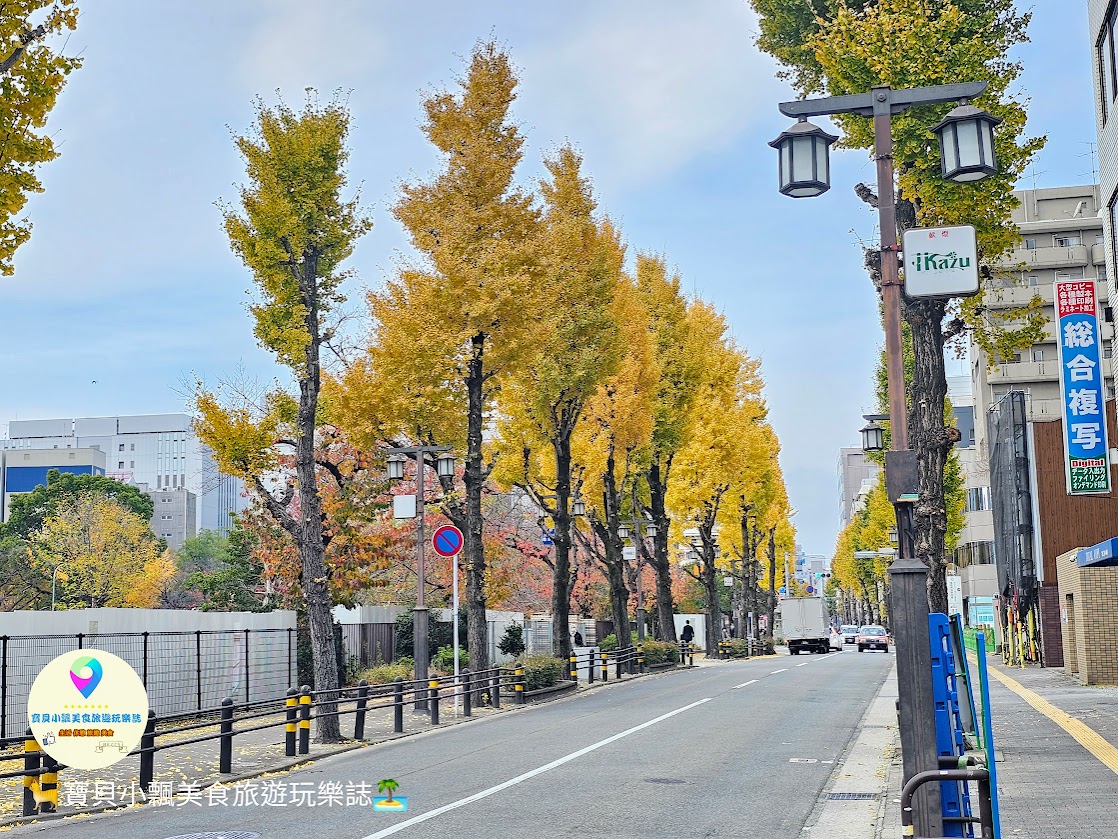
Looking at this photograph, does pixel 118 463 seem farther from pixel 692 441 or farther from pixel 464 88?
pixel 464 88

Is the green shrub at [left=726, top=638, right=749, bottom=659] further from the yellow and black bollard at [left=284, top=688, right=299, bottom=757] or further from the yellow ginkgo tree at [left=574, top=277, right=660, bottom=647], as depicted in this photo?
the yellow and black bollard at [left=284, top=688, right=299, bottom=757]

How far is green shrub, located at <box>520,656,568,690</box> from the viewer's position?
25406 mm

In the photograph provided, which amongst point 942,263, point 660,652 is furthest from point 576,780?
point 660,652

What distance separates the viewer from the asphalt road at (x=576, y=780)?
10.2 meters

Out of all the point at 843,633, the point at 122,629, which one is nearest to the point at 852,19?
the point at 122,629

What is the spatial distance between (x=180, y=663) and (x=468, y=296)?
32.8 ft

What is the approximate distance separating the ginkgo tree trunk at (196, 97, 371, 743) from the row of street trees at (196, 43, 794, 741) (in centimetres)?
4

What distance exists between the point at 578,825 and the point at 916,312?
30.2 feet

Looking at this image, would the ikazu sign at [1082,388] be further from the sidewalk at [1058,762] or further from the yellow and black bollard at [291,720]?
the yellow and black bollard at [291,720]

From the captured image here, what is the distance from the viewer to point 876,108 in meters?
9.61

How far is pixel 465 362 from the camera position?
82.5 ft

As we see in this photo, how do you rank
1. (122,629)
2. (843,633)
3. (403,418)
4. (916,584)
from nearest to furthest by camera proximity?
(916,584) < (122,629) < (403,418) < (843,633)

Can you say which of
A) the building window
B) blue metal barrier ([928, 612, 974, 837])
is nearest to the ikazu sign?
blue metal barrier ([928, 612, 974, 837])

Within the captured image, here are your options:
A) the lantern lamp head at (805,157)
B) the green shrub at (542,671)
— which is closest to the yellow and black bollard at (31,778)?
the lantern lamp head at (805,157)
